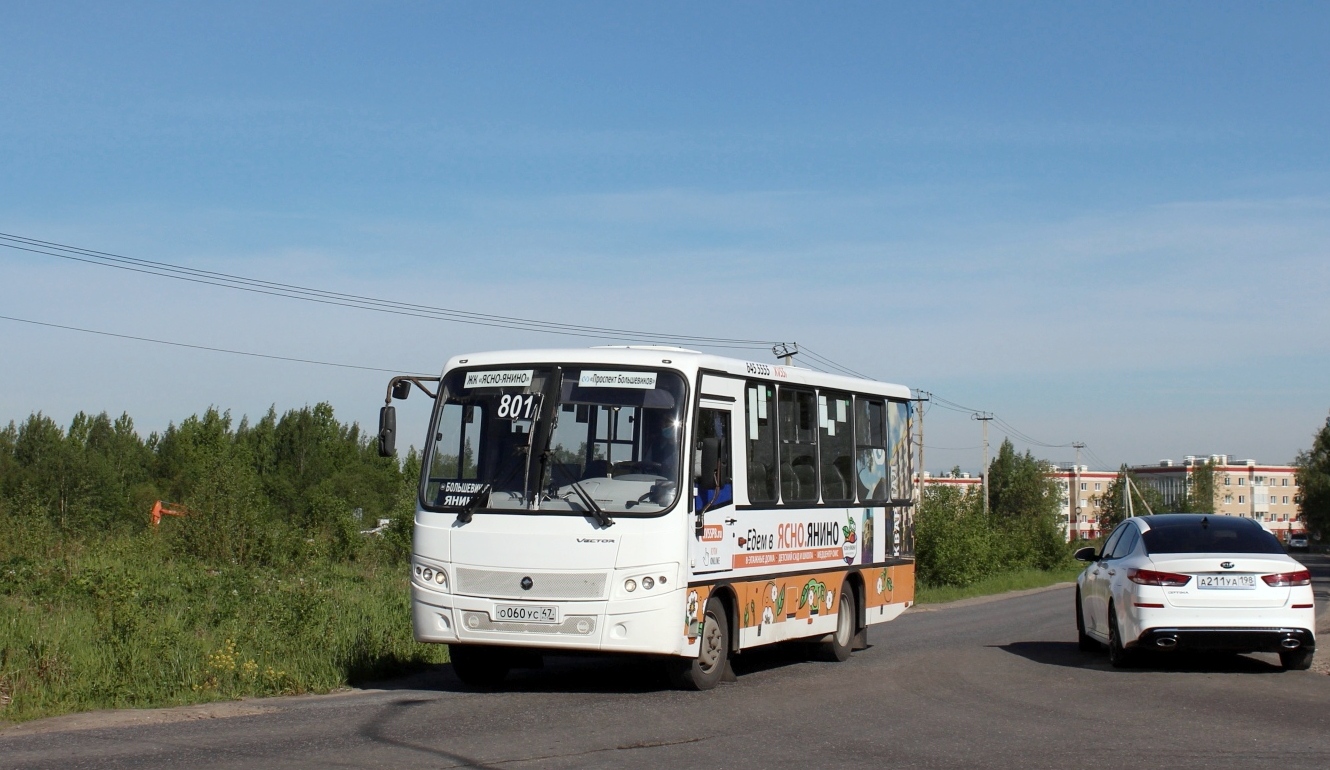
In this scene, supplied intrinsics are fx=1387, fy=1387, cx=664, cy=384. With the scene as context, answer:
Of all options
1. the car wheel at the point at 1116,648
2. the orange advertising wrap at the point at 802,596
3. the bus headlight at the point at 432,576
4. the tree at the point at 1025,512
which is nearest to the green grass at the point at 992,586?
the tree at the point at 1025,512

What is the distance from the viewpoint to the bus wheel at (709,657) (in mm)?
12211

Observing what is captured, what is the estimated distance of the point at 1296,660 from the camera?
13.8 meters

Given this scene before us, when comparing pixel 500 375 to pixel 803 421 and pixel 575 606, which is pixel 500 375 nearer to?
pixel 575 606

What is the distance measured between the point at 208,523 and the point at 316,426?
305ft

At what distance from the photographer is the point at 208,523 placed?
34312 millimetres

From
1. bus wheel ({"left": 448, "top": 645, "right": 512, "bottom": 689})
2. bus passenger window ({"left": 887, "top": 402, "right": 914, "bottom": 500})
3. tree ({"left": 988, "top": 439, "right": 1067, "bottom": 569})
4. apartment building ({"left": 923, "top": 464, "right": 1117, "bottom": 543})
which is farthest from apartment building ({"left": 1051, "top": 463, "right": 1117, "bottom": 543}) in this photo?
bus wheel ({"left": 448, "top": 645, "right": 512, "bottom": 689})

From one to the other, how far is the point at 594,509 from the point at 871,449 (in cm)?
572

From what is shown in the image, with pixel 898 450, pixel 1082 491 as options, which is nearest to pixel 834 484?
pixel 898 450

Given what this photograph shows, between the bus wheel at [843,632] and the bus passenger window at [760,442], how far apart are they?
98.5 inches

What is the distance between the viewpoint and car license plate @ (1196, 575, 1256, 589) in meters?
13.1

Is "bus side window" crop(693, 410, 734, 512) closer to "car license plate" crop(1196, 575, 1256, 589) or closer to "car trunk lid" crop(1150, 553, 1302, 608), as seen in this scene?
"car trunk lid" crop(1150, 553, 1302, 608)

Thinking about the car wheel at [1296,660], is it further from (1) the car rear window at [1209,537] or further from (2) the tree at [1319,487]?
(2) the tree at [1319,487]

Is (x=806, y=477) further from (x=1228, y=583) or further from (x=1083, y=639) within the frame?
(x=1083, y=639)

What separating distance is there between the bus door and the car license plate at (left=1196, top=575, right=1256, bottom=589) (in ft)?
14.8
